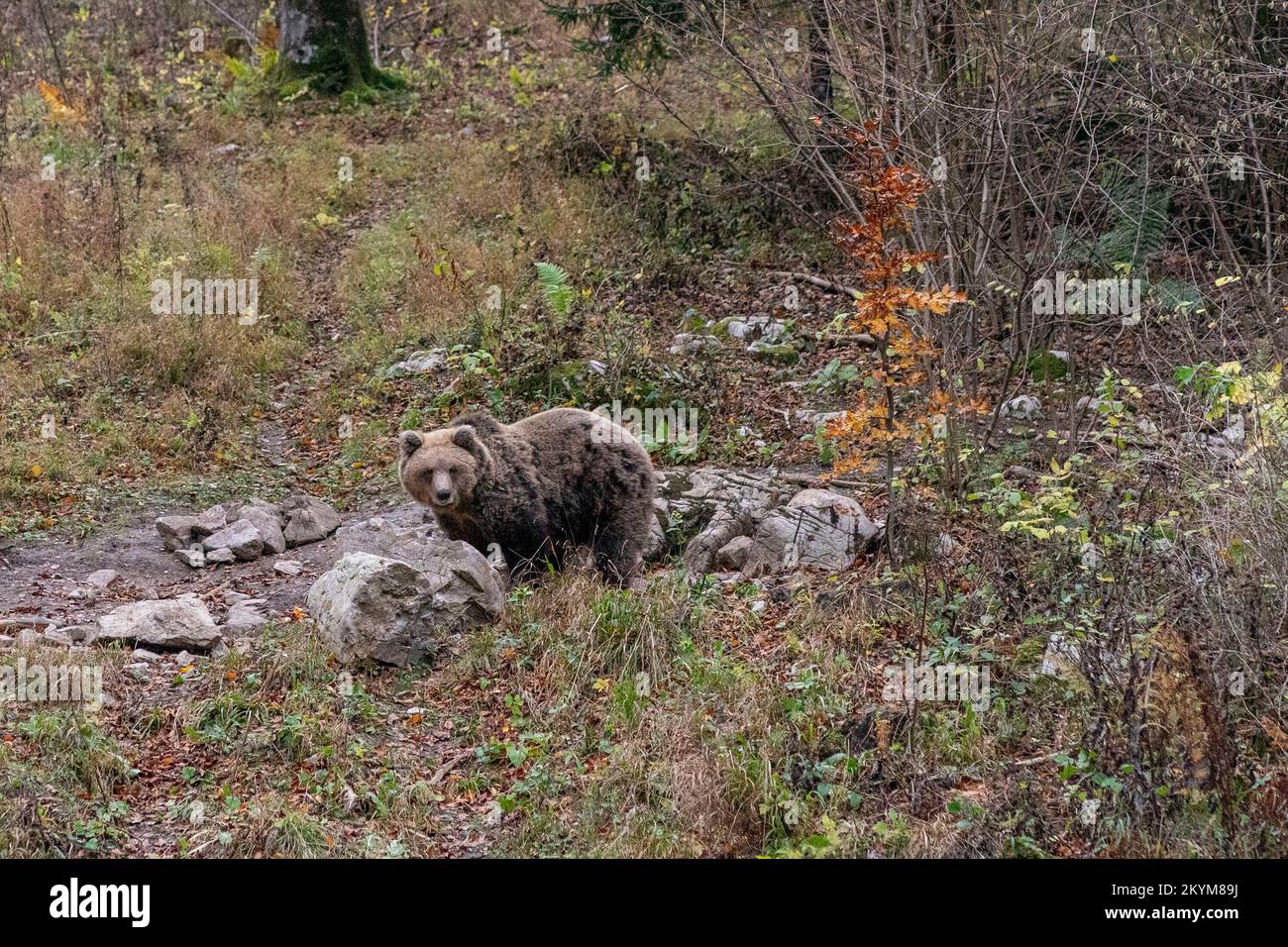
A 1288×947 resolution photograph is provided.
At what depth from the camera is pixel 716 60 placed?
16797mm

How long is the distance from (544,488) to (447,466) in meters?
0.76

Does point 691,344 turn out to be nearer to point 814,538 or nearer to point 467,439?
point 814,538

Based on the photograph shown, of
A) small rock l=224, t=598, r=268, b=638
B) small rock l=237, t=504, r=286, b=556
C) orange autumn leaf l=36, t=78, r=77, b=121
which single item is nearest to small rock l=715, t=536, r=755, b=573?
small rock l=224, t=598, r=268, b=638

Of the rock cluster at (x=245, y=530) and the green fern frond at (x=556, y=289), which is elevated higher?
the green fern frond at (x=556, y=289)

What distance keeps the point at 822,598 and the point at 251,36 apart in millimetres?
18716

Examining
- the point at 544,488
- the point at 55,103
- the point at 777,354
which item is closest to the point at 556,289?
the point at 777,354

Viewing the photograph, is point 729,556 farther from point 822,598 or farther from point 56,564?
point 56,564

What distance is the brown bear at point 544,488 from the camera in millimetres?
8781

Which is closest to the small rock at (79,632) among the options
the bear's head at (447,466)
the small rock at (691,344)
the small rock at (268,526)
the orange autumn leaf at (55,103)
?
the small rock at (268,526)

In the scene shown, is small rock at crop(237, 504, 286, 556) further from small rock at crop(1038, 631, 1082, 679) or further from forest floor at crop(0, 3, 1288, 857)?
small rock at crop(1038, 631, 1082, 679)

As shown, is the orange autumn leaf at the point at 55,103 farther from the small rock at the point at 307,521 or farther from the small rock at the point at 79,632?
the small rock at the point at 79,632

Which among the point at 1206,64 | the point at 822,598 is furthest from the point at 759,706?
the point at 1206,64

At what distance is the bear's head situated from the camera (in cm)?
859

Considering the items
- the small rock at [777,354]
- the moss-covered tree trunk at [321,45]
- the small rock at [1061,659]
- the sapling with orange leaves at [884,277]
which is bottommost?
the small rock at [1061,659]
